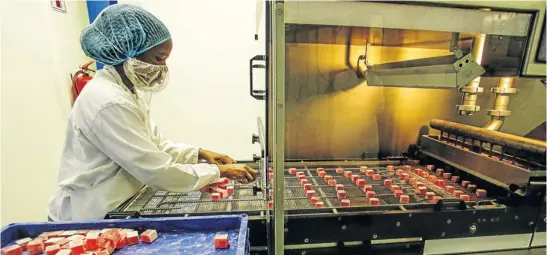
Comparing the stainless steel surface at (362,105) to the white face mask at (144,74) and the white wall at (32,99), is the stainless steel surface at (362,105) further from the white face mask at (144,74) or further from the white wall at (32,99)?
the white wall at (32,99)

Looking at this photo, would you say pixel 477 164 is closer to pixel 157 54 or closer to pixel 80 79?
pixel 157 54

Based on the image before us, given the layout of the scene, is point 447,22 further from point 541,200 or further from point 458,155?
point 458,155

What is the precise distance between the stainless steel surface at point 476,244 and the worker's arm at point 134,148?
864 mm

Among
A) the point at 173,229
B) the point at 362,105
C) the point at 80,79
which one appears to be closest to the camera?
the point at 173,229

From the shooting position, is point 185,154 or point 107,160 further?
point 185,154

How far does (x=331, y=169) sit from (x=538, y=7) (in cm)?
93

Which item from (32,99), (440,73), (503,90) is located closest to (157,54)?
(440,73)

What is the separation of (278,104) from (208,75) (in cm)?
165

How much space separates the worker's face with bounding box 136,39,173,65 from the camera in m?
1.01

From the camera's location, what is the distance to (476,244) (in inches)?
37.1

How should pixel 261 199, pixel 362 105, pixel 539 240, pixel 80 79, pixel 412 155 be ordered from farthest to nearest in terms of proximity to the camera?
pixel 80 79 < pixel 362 105 < pixel 412 155 < pixel 261 199 < pixel 539 240

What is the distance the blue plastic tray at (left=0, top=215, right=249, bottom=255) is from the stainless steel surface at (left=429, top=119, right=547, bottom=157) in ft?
3.19

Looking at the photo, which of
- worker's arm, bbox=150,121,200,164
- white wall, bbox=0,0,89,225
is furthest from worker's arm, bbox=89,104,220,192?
white wall, bbox=0,0,89,225

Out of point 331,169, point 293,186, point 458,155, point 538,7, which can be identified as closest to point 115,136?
point 293,186
